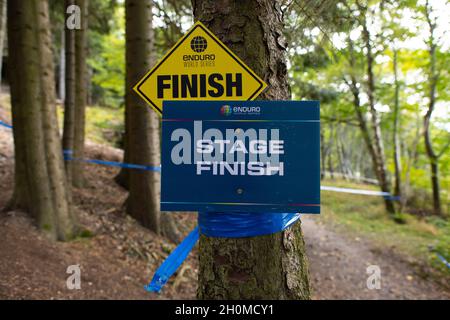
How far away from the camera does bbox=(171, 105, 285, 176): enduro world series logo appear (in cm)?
158

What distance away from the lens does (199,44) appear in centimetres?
179

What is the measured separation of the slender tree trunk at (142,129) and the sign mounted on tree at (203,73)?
514 cm

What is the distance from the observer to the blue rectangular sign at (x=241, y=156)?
5.15ft

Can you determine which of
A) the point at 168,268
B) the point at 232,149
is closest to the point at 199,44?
the point at 232,149

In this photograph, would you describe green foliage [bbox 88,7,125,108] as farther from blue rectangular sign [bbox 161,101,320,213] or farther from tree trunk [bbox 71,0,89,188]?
blue rectangular sign [bbox 161,101,320,213]

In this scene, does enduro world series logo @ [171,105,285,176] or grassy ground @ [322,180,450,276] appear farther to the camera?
grassy ground @ [322,180,450,276]

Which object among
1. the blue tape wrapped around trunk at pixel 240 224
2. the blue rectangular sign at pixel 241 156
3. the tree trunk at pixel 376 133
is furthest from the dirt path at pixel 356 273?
the blue rectangular sign at pixel 241 156

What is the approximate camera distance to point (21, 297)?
12.8 ft

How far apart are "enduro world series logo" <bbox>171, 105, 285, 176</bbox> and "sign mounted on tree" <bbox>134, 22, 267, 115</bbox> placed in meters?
0.21

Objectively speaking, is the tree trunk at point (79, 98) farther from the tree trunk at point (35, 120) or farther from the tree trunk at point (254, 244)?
the tree trunk at point (254, 244)

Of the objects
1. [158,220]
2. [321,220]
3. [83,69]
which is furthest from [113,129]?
[158,220]

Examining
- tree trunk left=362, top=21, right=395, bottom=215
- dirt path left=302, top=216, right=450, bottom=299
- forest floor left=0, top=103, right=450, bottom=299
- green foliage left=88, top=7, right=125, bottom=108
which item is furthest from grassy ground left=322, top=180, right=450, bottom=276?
green foliage left=88, top=7, right=125, bottom=108

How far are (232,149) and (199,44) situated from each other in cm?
61
